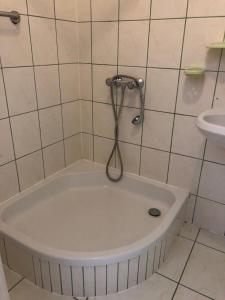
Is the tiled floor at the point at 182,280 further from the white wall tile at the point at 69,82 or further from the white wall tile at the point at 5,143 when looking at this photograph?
the white wall tile at the point at 69,82

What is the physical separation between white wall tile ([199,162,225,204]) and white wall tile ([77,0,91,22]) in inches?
49.8

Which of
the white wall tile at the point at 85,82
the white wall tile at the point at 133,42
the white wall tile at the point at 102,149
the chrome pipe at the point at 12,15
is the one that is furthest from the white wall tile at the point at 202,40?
the chrome pipe at the point at 12,15

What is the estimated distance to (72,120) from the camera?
1.95 metres

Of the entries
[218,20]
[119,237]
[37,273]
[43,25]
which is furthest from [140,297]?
[43,25]

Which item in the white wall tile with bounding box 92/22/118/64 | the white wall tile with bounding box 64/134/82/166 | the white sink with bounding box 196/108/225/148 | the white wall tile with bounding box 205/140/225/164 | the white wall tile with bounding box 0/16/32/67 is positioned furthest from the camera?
the white wall tile with bounding box 64/134/82/166

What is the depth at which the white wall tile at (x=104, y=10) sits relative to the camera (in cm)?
159

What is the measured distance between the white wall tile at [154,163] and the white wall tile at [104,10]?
0.92 m

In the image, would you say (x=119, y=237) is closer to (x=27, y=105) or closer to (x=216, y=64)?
(x=27, y=105)

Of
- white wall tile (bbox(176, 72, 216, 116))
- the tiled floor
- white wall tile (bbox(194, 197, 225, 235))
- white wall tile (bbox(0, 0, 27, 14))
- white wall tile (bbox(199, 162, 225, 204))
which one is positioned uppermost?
white wall tile (bbox(0, 0, 27, 14))

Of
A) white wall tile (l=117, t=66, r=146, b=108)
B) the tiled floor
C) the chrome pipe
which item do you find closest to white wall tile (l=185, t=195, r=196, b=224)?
the tiled floor

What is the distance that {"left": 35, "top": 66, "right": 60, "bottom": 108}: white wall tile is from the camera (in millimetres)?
1600

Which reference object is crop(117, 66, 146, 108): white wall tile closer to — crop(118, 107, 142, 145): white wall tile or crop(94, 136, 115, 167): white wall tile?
crop(118, 107, 142, 145): white wall tile

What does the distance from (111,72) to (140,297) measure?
1393 mm

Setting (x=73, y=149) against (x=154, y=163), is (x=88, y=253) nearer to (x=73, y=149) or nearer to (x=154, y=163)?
(x=154, y=163)
